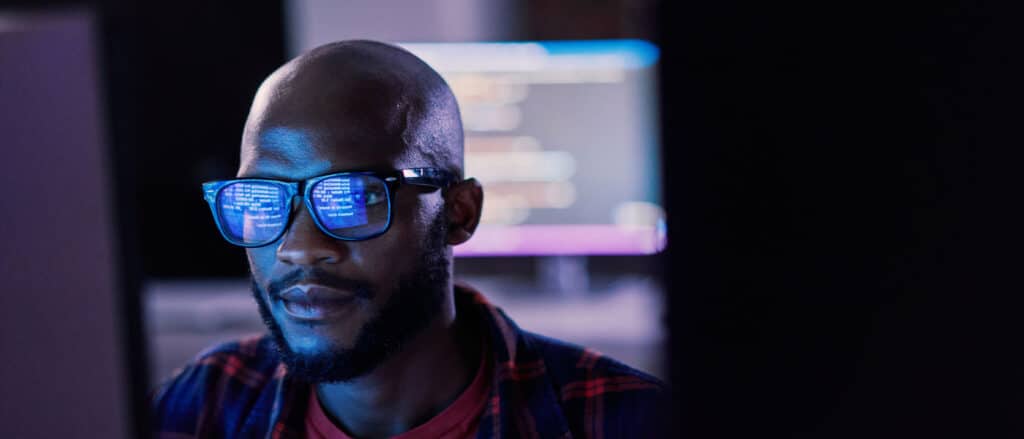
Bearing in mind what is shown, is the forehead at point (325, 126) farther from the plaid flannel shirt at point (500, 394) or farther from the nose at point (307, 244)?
the plaid flannel shirt at point (500, 394)

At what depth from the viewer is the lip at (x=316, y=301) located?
769 millimetres

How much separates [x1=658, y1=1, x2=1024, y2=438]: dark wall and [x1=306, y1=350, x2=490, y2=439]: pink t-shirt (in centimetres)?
51

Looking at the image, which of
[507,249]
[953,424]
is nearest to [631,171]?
[507,249]

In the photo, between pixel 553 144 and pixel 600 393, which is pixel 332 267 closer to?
pixel 600 393

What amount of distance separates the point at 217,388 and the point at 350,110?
40 centimetres

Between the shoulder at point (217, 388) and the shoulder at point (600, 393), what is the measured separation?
1.04ft

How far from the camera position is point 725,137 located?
364 mm

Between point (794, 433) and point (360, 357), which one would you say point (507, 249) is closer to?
point (360, 357)

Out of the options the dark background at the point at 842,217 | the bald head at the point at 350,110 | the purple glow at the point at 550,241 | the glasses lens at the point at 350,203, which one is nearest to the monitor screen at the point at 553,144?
the purple glow at the point at 550,241

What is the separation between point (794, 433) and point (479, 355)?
58 cm

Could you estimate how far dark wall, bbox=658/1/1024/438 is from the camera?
0.36 metres

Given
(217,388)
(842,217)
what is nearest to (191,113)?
(217,388)

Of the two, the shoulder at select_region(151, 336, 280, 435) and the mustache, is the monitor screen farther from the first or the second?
the mustache

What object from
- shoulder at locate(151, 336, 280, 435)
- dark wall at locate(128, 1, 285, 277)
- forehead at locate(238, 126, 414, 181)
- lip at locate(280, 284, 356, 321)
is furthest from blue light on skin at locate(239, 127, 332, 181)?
dark wall at locate(128, 1, 285, 277)
